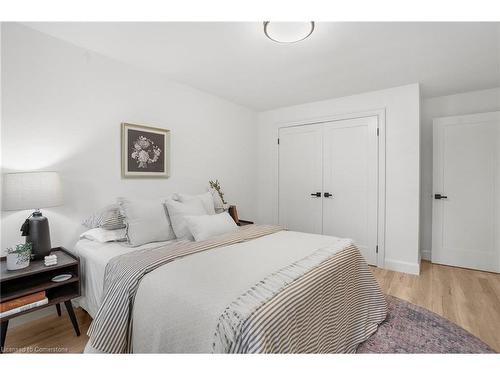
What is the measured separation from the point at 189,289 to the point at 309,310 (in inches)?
25.3

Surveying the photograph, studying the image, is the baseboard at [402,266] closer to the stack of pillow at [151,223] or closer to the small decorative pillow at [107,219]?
the stack of pillow at [151,223]

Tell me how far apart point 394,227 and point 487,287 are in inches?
41.6

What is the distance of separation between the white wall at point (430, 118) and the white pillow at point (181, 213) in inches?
130

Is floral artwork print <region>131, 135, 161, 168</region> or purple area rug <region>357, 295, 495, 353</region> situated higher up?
floral artwork print <region>131, 135, 161, 168</region>

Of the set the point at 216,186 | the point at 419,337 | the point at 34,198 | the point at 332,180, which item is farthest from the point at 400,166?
the point at 34,198

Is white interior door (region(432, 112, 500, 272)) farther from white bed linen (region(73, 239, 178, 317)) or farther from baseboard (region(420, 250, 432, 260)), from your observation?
white bed linen (region(73, 239, 178, 317))

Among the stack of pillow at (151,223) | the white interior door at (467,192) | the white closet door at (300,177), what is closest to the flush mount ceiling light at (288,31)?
the stack of pillow at (151,223)

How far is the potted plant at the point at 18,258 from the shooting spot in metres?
1.66

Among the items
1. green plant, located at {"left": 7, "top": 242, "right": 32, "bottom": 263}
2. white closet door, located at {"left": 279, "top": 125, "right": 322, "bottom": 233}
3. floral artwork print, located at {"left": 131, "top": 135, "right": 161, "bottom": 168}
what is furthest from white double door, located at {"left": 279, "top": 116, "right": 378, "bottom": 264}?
green plant, located at {"left": 7, "top": 242, "right": 32, "bottom": 263}

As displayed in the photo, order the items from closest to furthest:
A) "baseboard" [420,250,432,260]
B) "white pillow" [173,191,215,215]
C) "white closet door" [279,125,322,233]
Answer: "white pillow" [173,191,215,215], "baseboard" [420,250,432,260], "white closet door" [279,125,322,233]

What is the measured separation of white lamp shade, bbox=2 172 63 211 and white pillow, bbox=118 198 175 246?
51cm

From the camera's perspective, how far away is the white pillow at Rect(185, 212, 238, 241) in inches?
88.4

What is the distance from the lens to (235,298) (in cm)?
120
